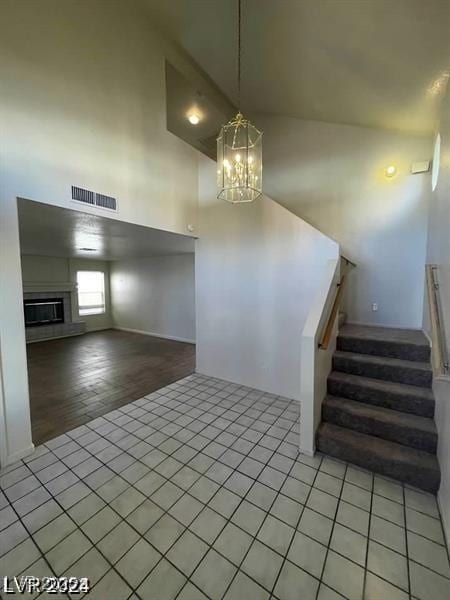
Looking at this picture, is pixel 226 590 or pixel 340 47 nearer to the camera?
pixel 226 590

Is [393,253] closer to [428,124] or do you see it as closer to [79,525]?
[428,124]

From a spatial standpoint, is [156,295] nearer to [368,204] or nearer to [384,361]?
[368,204]

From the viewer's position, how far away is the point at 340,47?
2.46 metres

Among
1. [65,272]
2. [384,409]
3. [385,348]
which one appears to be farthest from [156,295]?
[384,409]

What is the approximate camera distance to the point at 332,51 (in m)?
2.56

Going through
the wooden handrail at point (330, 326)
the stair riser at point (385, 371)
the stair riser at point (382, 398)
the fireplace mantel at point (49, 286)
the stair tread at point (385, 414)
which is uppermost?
the fireplace mantel at point (49, 286)

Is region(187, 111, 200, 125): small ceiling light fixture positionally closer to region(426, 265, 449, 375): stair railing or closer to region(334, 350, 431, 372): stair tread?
region(426, 265, 449, 375): stair railing

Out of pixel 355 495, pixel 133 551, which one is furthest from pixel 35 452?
pixel 355 495

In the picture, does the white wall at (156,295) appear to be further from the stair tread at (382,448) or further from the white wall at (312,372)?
the stair tread at (382,448)

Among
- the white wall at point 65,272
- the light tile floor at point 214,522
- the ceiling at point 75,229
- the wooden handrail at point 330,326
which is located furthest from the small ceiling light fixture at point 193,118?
the light tile floor at point 214,522

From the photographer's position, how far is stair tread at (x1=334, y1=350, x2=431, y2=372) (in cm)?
256

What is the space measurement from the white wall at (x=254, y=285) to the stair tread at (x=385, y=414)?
92cm

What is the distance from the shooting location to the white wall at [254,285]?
333cm

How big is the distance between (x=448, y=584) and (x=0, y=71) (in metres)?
4.49
